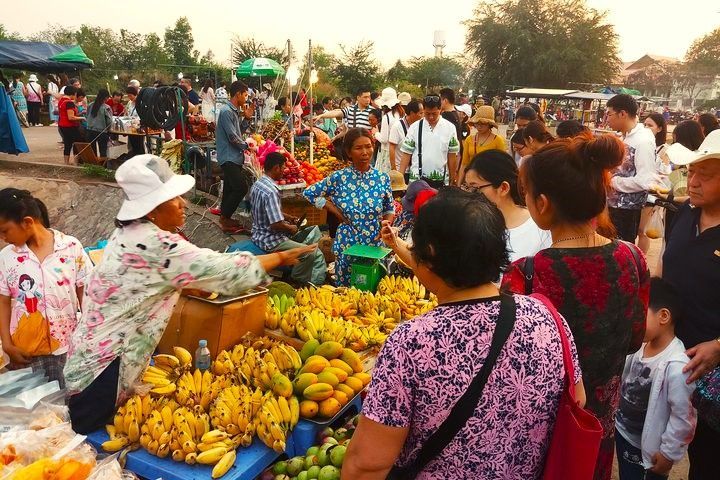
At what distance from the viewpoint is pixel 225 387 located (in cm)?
282

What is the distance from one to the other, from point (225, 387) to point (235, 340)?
565mm

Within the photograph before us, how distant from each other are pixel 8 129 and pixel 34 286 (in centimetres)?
1006

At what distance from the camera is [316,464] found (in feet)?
8.09

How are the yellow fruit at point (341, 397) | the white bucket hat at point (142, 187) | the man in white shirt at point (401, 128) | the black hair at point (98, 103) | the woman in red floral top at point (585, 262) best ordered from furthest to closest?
1. the black hair at point (98, 103)
2. the man in white shirt at point (401, 128)
3. the yellow fruit at point (341, 397)
4. the white bucket hat at point (142, 187)
5. the woman in red floral top at point (585, 262)

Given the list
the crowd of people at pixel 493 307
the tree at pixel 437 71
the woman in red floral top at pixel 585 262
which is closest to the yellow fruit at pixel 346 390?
the crowd of people at pixel 493 307

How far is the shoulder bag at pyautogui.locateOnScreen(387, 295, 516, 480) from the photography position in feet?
4.25

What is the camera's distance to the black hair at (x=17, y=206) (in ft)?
10.0

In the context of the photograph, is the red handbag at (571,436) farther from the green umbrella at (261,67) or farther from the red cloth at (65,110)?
the green umbrella at (261,67)

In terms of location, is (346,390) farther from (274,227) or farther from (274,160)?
(274,160)

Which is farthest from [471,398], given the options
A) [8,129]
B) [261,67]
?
[261,67]

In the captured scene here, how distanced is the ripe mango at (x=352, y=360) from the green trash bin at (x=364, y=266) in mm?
1634

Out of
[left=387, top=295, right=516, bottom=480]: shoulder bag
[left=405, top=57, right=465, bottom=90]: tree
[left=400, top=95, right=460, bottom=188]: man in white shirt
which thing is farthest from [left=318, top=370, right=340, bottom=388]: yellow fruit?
[left=405, top=57, right=465, bottom=90]: tree

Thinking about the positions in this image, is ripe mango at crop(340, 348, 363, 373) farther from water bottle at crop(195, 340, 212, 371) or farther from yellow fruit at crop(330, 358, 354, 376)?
water bottle at crop(195, 340, 212, 371)

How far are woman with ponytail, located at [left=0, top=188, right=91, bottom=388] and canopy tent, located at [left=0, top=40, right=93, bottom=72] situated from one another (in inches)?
607
